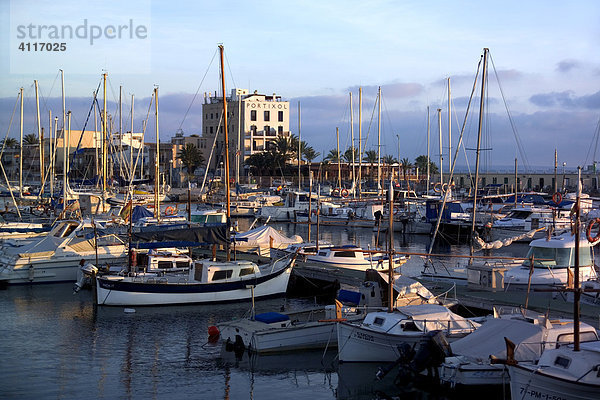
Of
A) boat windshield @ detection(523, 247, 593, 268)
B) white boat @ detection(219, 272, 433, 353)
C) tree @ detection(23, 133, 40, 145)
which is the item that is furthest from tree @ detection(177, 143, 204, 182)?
Answer: white boat @ detection(219, 272, 433, 353)

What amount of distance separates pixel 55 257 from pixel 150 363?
1689cm

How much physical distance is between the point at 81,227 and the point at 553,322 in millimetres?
32988

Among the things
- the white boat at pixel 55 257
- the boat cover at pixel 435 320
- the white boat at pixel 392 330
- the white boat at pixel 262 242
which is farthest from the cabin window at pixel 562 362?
the white boat at pixel 262 242

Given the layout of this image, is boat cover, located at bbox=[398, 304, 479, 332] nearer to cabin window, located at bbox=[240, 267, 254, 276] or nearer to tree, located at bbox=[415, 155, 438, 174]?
cabin window, located at bbox=[240, 267, 254, 276]

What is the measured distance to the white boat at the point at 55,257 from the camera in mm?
38406

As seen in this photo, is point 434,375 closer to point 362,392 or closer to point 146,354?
point 362,392

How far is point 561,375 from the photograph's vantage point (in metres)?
16.8

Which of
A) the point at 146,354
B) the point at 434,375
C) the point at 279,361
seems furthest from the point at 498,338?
the point at 146,354

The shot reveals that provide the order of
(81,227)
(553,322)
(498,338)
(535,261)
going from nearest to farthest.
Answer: (498,338)
(553,322)
(535,261)
(81,227)

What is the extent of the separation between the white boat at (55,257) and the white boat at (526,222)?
3467 centimetres

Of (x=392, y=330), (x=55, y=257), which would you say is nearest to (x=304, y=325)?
(x=392, y=330)

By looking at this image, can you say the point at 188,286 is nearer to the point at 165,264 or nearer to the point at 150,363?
the point at 165,264

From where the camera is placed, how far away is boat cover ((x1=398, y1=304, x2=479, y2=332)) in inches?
890

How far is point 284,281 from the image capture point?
35.6 metres
